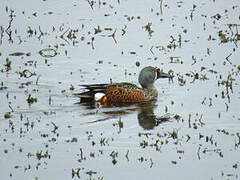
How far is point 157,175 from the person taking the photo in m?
10.3

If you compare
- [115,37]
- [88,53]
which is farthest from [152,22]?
[88,53]

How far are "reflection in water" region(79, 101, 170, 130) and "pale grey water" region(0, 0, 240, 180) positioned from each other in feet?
0.14

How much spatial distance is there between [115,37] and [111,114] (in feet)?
20.8

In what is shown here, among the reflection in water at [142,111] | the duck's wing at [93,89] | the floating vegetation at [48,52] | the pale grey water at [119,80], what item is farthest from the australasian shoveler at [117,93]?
the floating vegetation at [48,52]

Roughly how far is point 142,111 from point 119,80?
2039 mm

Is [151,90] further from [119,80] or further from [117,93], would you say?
[119,80]

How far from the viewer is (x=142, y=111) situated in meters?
14.2

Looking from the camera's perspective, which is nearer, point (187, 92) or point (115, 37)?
point (187, 92)

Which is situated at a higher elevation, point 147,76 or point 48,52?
point 48,52

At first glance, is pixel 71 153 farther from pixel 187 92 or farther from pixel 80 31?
pixel 80 31

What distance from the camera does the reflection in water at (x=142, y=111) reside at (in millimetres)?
13131

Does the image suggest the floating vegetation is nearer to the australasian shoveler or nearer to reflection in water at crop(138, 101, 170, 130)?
the australasian shoveler

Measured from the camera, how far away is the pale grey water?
10.7 meters

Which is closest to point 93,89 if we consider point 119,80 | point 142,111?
point 142,111
